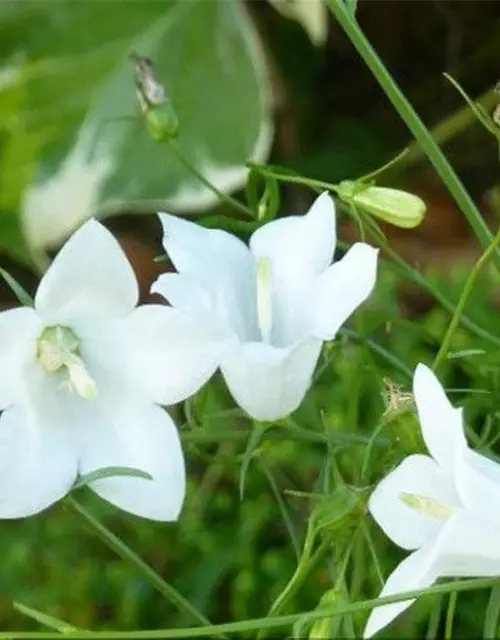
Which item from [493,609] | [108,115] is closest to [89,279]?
[493,609]

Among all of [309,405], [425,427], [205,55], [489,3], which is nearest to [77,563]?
[309,405]

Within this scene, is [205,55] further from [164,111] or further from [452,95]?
[164,111]

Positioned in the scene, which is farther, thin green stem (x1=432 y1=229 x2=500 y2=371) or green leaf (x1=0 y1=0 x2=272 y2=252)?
green leaf (x1=0 y1=0 x2=272 y2=252)

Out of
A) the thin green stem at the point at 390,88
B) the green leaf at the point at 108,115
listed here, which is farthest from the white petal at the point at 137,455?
the green leaf at the point at 108,115

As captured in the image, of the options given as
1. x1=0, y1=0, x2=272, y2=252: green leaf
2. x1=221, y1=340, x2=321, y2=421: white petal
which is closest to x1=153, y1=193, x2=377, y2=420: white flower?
x1=221, y1=340, x2=321, y2=421: white petal

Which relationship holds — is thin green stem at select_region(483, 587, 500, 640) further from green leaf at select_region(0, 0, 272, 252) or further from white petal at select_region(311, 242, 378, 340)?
green leaf at select_region(0, 0, 272, 252)

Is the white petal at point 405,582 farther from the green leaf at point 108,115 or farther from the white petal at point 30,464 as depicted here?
the green leaf at point 108,115
